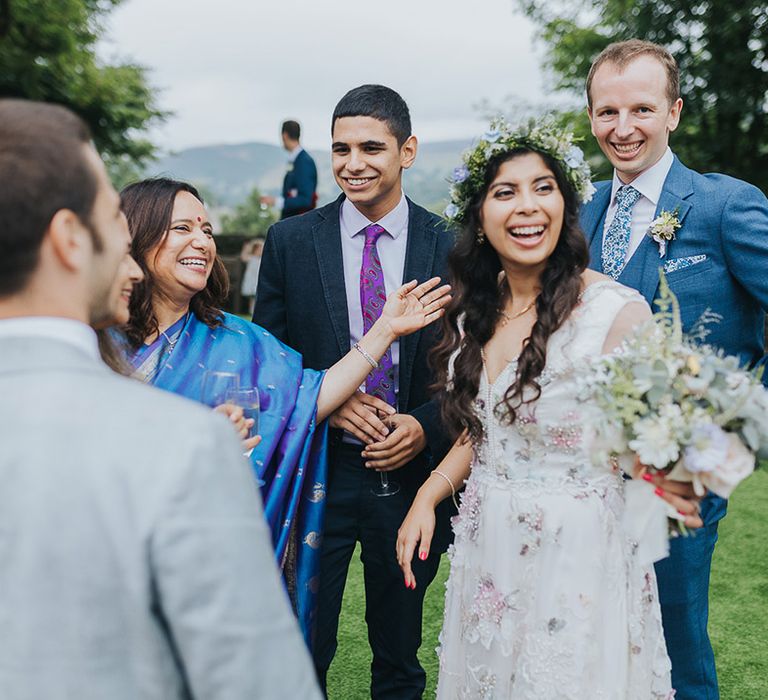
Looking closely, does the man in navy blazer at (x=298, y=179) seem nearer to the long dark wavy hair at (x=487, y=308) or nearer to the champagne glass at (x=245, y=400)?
the long dark wavy hair at (x=487, y=308)

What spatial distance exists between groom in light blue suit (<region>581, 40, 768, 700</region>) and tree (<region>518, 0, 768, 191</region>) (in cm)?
1140

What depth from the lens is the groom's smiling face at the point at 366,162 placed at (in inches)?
129

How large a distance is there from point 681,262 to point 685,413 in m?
1.12

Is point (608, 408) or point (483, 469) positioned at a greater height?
point (608, 408)

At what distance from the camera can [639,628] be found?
2.34m

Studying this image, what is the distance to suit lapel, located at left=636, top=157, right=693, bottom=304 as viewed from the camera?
2893mm

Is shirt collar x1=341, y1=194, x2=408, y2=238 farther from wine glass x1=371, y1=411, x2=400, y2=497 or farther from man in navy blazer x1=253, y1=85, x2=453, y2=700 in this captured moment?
wine glass x1=371, y1=411, x2=400, y2=497

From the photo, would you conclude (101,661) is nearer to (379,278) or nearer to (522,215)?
(522,215)

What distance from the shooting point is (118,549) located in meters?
1.09

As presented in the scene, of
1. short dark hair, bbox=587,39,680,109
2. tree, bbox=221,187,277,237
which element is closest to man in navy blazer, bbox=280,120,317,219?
short dark hair, bbox=587,39,680,109

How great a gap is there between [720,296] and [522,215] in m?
0.85

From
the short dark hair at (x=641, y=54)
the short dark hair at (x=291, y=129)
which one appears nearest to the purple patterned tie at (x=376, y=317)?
the short dark hair at (x=641, y=54)

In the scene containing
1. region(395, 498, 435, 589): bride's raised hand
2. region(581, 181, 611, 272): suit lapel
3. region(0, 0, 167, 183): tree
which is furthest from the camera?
region(0, 0, 167, 183): tree

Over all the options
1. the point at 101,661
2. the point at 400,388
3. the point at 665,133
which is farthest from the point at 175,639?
the point at 665,133
